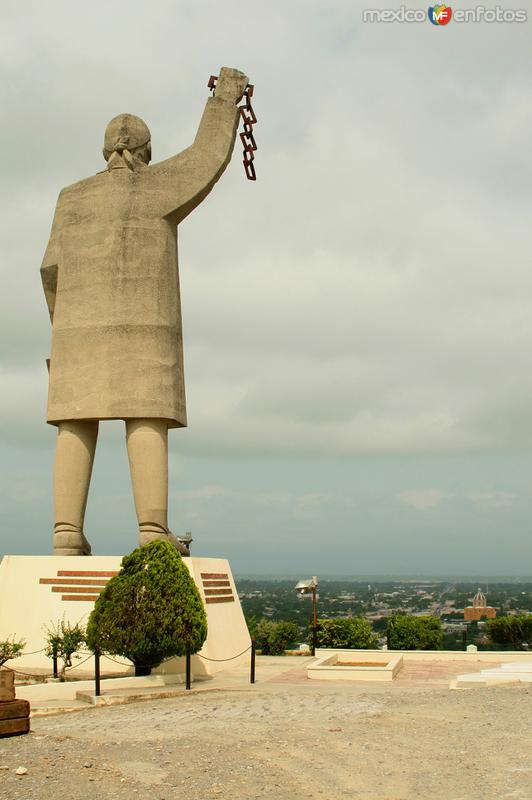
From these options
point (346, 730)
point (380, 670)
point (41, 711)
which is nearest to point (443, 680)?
point (380, 670)

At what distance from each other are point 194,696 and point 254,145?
31.1 ft

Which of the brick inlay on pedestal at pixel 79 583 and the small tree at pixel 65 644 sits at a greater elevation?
the brick inlay on pedestal at pixel 79 583

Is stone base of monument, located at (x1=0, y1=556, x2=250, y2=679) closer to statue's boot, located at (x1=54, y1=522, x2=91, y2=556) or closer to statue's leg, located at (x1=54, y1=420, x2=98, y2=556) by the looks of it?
statue's boot, located at (x1=54, y1=522, x2=91, y2=556)

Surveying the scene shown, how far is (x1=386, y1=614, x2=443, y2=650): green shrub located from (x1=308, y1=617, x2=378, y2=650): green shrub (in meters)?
0.99

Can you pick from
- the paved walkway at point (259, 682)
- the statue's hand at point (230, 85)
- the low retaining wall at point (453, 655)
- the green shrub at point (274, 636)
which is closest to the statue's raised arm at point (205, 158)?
the statue's hand at point (230, 85)

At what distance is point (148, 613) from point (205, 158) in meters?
7.64

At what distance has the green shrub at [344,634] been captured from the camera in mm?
18891

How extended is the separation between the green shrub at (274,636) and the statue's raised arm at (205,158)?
862cm

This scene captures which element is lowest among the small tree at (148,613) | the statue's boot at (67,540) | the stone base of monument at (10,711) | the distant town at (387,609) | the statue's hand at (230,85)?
the distant town at (387,609)

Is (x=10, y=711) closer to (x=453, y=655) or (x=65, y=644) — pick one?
(x=65, y=644)

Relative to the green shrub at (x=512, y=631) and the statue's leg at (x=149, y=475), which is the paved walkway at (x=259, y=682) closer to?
the statue's leg at (x=149, y=475)

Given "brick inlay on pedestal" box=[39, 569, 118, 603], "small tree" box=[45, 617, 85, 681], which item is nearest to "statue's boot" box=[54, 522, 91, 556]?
"brick inlay on pedestal" box=[39, 569, 118, 603]

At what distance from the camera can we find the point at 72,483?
14617 mm

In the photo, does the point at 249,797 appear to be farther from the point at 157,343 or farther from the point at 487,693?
the point at 157,343
